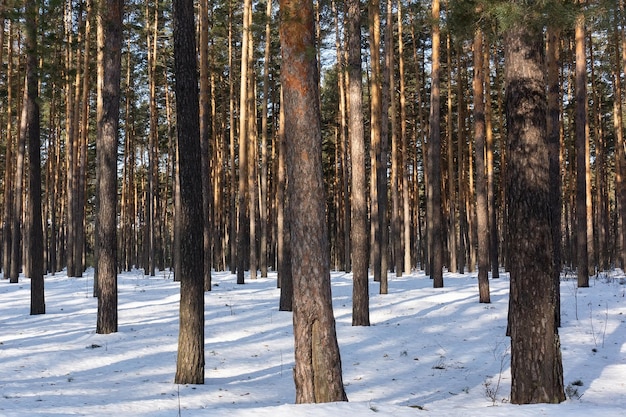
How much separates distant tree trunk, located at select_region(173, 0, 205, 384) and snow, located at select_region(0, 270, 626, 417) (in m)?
0.44

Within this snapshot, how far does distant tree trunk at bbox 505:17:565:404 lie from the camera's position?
228 inches

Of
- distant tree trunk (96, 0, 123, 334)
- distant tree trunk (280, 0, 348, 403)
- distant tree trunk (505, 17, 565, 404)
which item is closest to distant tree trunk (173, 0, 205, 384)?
distant tree trunk (280, 0, 348, 403)

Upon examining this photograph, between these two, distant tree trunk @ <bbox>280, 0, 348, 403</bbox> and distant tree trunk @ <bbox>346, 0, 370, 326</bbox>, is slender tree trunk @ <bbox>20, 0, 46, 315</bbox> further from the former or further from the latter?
distant tree trunk @ <bbox>280, 0, 348, 403</bbox>

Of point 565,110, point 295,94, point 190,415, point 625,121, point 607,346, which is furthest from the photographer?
point 565,110

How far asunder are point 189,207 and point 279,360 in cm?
297

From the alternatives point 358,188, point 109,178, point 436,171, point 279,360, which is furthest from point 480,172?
point 109,178

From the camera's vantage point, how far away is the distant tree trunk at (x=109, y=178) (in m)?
10.4

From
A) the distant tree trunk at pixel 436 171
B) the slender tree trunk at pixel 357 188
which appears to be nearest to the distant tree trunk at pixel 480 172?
the distant tree trunk at pixel 436 171

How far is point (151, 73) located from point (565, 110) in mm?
21553

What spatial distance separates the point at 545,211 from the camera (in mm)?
5852

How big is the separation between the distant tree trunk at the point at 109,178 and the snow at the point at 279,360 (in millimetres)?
642

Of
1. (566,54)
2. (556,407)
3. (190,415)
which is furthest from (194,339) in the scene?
(566,54)

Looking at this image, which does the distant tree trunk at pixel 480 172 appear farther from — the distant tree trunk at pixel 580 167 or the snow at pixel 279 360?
the distant tree trunk at pixel 580 167

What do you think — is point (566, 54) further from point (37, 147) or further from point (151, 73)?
point (37, 147)
